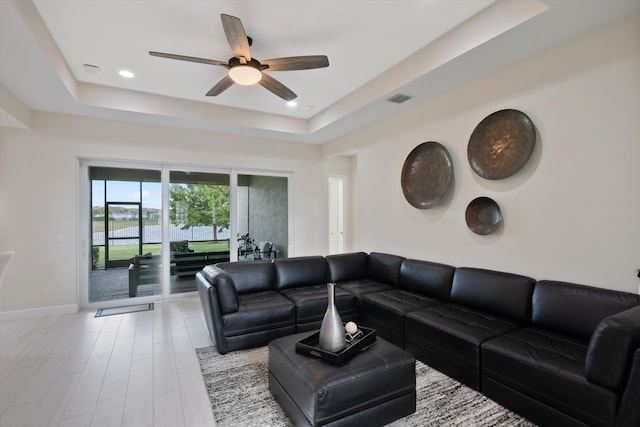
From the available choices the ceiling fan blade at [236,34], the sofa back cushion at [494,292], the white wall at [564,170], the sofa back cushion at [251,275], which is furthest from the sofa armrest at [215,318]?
the white wall at [564,170]

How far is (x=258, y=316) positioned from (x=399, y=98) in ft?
10.5

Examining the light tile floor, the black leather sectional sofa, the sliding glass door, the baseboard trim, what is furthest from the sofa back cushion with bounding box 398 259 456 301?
the baseboard trim

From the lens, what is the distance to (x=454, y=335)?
98.5 inches

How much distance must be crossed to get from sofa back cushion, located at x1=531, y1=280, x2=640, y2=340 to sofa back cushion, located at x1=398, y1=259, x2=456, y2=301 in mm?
894

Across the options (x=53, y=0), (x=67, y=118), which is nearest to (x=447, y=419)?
(x=53, y=0)

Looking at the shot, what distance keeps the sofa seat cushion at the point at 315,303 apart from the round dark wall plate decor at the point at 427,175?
1.63 metres

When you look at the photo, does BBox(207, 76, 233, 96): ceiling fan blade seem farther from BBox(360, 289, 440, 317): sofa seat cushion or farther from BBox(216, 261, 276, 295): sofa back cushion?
BBox(360, 289, 440, 317): sofa seat cushion

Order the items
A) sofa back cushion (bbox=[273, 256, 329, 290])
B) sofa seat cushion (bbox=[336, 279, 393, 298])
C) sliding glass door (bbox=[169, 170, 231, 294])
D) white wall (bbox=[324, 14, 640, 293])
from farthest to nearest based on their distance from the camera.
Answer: sliding glass door (bbox=[169, 170, 231, 294])
sofa back cushion (bbox=[273, 256, 329, 290])
sofa seat cushion (bbox=[336, 279, 393, 298])
white wall (bbox=[324, 14, 640, 293])

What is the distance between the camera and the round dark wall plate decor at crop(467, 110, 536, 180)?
9.64 feet

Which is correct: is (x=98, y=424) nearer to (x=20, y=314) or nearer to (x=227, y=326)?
(x=227, y=326)

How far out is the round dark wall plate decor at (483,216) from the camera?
3.25 m

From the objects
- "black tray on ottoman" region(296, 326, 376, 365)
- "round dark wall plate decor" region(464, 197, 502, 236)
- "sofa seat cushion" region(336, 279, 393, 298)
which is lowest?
"sofa seat cushion" region(336, 279, 393, 298)

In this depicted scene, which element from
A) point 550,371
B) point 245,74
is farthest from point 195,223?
point 550,371

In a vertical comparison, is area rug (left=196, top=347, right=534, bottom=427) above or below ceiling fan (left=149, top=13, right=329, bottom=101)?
below
